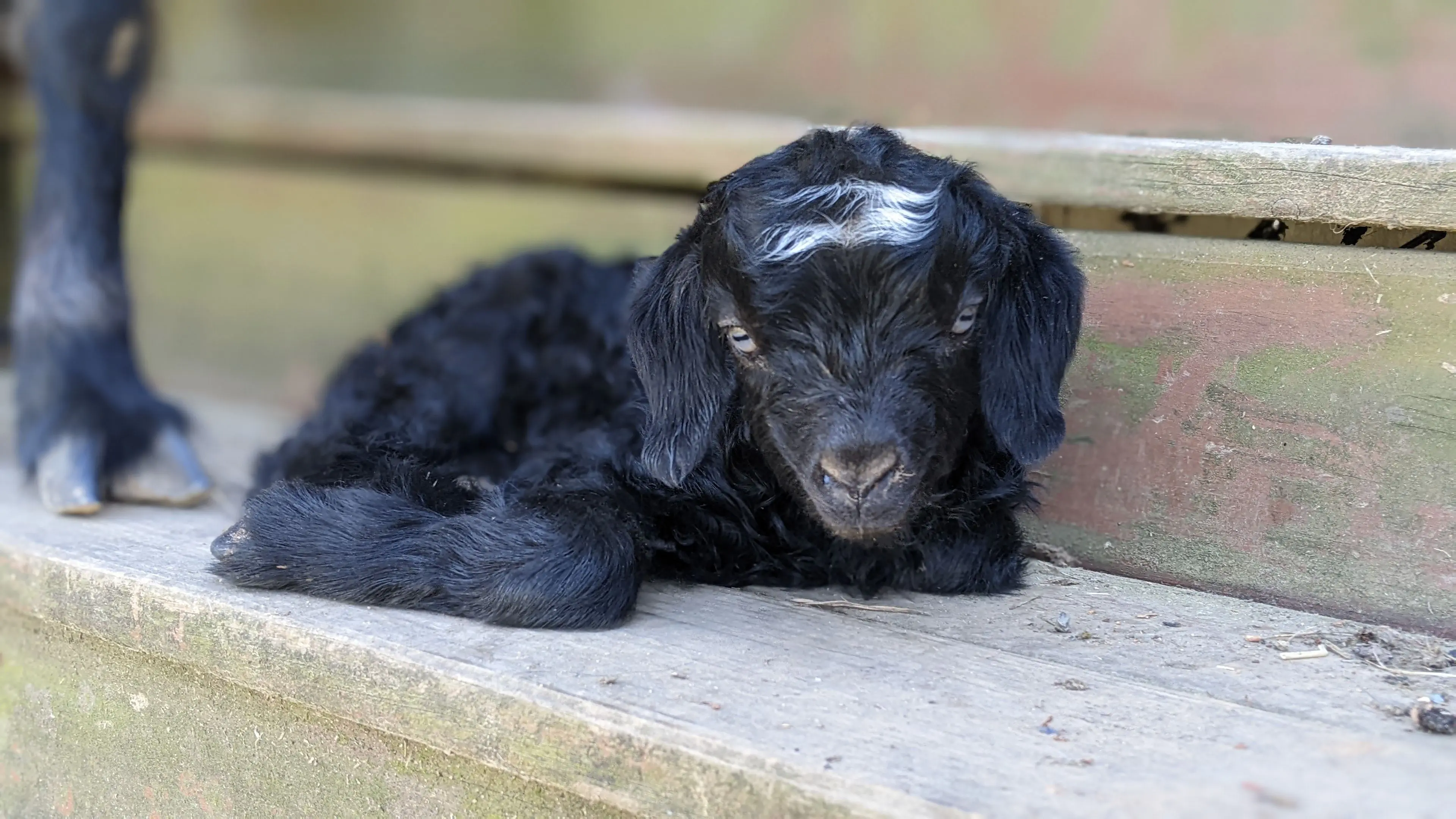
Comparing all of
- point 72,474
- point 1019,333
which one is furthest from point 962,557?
point 72,474

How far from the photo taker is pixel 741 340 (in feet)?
→ 7.57

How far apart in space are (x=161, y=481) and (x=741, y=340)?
5.58ft

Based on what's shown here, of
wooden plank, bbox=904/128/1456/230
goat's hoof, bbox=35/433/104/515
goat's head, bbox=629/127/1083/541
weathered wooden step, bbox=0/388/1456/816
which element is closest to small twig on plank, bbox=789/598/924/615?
weathered wooden step, bbox=0/388/1456/816

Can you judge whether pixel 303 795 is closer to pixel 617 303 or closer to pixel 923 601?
pixel 923 601

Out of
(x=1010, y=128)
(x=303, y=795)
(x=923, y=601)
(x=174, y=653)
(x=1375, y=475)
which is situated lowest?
(x=303, y=795)

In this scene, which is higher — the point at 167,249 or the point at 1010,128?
the point at 1010,128

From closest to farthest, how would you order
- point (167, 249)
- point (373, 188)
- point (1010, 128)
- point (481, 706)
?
1. point (481, 706)
2. point (1010, 128)
3. point (373, 188)
4. point (167, 249)

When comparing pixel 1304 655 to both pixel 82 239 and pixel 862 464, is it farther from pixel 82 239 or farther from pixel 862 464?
pixel 82 239

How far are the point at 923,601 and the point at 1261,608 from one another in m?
0.66

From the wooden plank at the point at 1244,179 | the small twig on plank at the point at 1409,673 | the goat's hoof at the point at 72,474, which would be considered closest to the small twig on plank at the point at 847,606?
the small twig on plank at the point at 1409,673

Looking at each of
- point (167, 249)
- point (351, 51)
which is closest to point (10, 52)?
point (167, 249)

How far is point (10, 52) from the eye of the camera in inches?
229

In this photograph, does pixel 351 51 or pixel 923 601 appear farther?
pixel 351 51

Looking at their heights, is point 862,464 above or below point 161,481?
above
